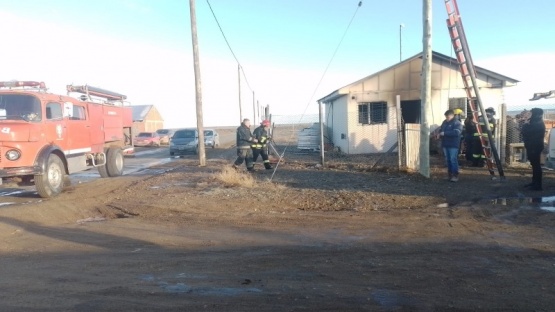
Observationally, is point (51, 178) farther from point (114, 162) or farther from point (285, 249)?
point (285, 249)

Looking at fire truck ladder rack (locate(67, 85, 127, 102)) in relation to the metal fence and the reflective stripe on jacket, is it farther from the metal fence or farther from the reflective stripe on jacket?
the metal fence

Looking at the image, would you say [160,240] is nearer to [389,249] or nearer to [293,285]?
[293,285]

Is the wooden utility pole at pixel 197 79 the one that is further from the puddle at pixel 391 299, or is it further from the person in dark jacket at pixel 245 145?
the puddle at pixel 391 299

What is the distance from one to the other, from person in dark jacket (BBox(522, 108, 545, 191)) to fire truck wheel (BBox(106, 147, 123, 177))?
1186 centimetres

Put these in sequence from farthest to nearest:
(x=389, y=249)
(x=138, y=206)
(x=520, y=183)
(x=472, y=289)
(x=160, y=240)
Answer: (x=520, y=183)
(x=138, y=206)
(x=160, y=240)
(x=389, y=249)
(x=472, y=289)

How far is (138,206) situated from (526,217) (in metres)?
7.07

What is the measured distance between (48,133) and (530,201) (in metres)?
10.5

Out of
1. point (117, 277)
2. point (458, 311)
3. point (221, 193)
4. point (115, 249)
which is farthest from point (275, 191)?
point (458, 311)

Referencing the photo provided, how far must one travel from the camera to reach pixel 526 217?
7.88 meters

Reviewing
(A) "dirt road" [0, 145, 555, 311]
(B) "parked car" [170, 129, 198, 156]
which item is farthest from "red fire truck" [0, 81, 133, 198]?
(B) "parked car" [170, 129, 198, 156]

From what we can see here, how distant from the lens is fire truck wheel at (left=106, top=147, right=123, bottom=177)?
15.2 m

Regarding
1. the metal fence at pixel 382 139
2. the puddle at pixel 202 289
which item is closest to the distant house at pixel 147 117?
the metal fence at pixel 382 139

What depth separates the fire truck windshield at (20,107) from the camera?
10688 mm

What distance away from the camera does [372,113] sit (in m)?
20.4
